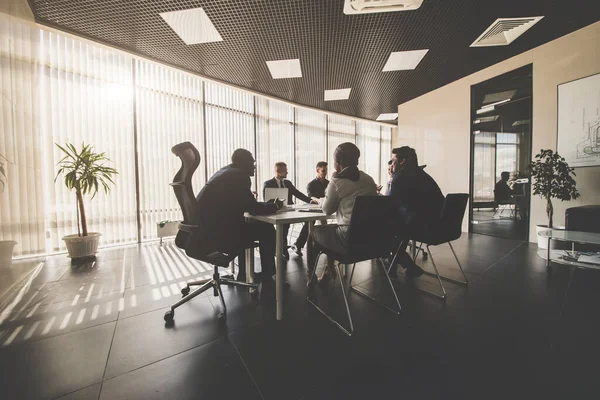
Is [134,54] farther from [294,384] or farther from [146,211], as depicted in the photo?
[294,384]

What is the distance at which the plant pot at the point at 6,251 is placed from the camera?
2.11 meters

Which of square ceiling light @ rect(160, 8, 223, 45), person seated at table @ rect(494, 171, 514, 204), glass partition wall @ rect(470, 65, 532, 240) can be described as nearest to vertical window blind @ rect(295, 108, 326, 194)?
square ceiling light @ rect(160, 8, 223, 45)

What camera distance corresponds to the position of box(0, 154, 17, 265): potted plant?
212 cm

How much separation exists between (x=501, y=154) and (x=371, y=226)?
4.48m

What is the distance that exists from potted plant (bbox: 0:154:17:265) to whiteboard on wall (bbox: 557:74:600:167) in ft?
22.6

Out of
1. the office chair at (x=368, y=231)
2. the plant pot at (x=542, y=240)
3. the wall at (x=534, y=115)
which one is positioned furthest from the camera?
the plant pot at (x=542, y=240)

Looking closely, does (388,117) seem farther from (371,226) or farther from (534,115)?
(371,226)

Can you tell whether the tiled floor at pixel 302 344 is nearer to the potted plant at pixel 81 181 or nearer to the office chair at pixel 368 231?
the office chair at pixel 368 231

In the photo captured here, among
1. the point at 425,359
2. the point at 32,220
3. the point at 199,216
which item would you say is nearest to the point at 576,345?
the point at 425,359

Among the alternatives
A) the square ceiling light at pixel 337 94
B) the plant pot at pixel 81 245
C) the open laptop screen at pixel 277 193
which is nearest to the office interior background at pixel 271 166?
the square ceiling light at pixel 337 94

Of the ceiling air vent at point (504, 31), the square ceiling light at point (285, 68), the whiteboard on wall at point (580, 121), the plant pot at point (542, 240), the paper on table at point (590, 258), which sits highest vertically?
the ceiling air vent at point (504, 31)

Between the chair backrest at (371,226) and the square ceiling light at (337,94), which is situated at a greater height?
the square ceiling light at (337,94)

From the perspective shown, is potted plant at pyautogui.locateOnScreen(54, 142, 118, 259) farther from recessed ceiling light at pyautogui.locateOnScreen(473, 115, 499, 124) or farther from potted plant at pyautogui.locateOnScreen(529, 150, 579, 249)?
recessed ceiling light at pyautogui.locateOnScreen(473, 115, 499, 124)

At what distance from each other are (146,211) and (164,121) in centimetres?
173
